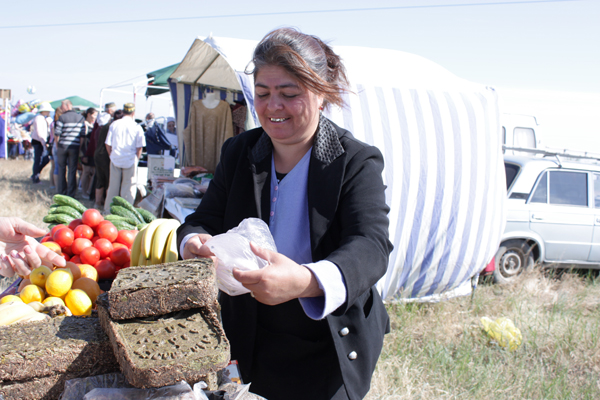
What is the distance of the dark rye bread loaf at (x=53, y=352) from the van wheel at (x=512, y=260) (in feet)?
18.6

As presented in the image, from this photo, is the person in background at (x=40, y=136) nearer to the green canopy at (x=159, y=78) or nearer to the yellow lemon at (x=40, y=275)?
the green canopy at (x=159, y=78)

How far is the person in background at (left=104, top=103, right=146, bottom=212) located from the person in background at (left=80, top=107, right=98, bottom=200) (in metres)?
1.63

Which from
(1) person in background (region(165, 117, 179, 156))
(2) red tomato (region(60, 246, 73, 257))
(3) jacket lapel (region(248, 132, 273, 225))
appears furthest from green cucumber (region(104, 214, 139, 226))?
(1) person in background (region(165, 117, 179, 156))

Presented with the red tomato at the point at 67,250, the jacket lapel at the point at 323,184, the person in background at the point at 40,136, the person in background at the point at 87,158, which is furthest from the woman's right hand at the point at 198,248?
the person in background at the point at 40,136

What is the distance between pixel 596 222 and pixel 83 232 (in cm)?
628

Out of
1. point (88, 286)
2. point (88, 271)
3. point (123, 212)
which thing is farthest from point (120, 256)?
point (123, 212)

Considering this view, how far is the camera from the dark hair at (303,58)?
1342 millimetres

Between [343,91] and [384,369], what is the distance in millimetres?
2766

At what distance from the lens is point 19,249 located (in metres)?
2.05

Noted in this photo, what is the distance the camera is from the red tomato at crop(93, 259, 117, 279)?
9.10ft

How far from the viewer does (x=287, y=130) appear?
1.46 meters

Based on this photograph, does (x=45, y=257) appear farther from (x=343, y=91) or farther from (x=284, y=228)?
(x=343, y=91)

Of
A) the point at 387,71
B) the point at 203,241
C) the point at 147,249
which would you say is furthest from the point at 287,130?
the point at 387,71

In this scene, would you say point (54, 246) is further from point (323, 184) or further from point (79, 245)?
point (323, 184)
